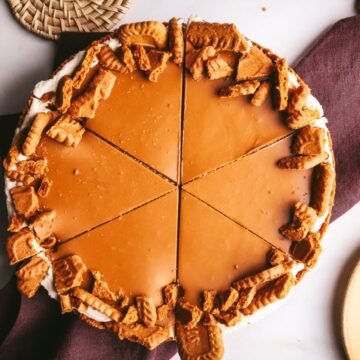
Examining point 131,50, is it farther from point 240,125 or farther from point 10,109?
point 10,109

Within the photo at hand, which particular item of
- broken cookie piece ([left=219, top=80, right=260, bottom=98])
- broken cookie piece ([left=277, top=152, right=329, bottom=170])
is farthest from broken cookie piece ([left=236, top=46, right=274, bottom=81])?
broken cookie piece ([left=277, top=152, right=329, bottom=170])

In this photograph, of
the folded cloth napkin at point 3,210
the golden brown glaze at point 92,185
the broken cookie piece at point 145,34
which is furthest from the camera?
the folded cloth napkin at point 3,210

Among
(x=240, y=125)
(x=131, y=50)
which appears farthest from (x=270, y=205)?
(x=131, y=50)

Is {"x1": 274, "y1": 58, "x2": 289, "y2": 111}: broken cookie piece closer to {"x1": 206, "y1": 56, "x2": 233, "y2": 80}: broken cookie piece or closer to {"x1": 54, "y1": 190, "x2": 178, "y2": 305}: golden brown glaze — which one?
{"x1": 206, "y1": 56, "x2": 233, "y2": 80}: broken cookie piece

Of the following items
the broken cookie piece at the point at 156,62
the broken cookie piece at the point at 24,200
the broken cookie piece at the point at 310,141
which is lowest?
the broken cookie piece at the point at 24,200

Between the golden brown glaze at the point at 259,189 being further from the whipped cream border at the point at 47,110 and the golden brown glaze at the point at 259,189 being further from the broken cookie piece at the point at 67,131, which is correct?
the broken cookie piece at the point at 67,131

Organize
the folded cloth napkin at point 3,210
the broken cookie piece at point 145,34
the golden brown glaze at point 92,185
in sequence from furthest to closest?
1. the folded cloth napkin at point 3,210
2. the golden brown glaze at point 92,185
3. the broken cookie piece at point 145,34

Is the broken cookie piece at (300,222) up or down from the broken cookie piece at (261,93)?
down

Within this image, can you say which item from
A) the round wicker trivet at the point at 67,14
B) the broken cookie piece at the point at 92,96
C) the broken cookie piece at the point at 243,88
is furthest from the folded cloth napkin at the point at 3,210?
the broken cookie piece at the point at 243,88
